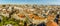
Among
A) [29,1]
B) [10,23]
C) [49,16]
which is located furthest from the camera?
[29,1]

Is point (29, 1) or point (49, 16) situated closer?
point (49, 16)

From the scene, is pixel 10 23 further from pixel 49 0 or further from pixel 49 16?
pixel 49 0

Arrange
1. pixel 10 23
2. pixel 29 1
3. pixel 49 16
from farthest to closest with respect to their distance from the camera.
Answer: pixel 29 1 → pixel 49 16 → pixel 10 23

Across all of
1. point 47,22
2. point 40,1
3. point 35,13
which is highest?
point 40,1

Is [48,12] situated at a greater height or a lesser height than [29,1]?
lesser

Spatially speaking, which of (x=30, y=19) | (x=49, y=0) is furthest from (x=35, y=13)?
(x=49, y=0)

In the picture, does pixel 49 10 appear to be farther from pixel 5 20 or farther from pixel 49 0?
pixel 5 20
